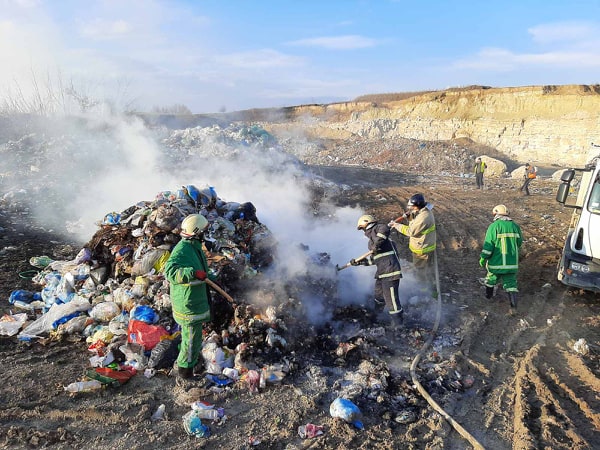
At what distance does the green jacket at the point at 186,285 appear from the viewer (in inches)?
148

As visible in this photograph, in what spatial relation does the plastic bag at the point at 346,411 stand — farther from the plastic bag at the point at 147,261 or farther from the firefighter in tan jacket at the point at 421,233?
the plastic bag at the point at 147,261

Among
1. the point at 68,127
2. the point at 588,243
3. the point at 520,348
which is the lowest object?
the point at 520,348

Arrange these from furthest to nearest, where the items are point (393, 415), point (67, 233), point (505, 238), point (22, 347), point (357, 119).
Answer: point (357, 119) → point (67, 233) → point (505, 238) → point (22, 347) → point (393, 415)

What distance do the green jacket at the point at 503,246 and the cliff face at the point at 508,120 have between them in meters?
19.6

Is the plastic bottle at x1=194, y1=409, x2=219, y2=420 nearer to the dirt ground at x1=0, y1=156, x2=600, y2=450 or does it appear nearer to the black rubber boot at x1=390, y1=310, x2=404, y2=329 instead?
the dirt ground at x1=0, y1=156, x2=600, y2=450

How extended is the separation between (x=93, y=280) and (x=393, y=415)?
4674 millimetres

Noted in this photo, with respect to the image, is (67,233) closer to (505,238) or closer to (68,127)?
(505,238)

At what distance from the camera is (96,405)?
3.71 m

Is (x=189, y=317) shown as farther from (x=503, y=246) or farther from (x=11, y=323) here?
(x=503, y=246)

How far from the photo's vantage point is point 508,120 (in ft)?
87.6

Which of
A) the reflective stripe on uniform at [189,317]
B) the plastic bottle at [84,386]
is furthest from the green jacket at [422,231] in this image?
the plastic bottle at [84,386]

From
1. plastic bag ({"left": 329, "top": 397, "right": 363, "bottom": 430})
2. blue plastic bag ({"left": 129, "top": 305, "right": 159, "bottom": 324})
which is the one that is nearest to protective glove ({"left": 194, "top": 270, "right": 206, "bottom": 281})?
blue plastic bag ({"left": 129, "top": 305, "right": 159, "bottom": 324})

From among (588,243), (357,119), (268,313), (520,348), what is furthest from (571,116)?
(268,313)

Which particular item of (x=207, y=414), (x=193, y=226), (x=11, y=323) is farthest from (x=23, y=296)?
(x=207, y=414)
